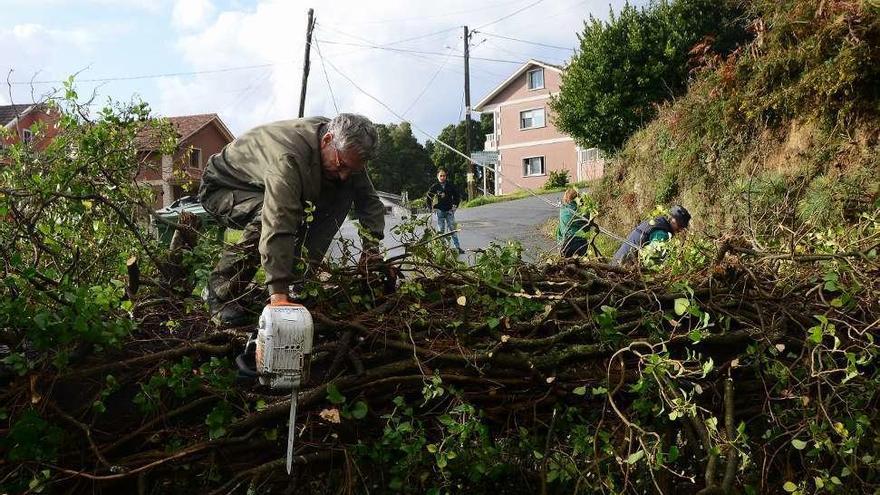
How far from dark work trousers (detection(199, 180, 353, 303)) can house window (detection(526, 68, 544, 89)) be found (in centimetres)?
4287

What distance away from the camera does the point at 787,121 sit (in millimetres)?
11070

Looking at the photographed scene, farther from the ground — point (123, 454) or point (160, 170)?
point (160, 170)

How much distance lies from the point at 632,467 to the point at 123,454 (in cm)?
190

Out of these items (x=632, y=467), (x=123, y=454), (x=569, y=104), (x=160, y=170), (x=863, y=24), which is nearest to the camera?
(x=123, y=454)

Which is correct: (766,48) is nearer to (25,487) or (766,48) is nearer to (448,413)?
(448,413)

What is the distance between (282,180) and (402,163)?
57271mm

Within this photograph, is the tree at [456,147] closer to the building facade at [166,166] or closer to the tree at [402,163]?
the tree at [402,163]

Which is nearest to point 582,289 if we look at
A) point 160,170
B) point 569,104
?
point 160,170

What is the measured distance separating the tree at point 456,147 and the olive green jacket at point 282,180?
43952 mm

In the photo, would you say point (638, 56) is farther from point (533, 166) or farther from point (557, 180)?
point (533, 166)

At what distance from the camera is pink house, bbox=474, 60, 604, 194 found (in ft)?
145

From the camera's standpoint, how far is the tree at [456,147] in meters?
54.9

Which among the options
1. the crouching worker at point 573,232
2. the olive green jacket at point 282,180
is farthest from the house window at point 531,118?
the olive green jacket at point 282,180

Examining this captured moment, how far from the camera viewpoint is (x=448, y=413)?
262 centimetres
